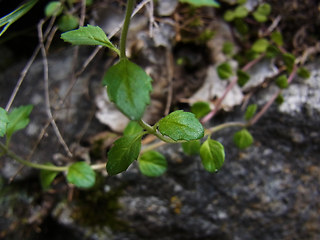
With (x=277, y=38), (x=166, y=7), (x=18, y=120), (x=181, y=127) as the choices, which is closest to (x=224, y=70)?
(x=277, y=38)

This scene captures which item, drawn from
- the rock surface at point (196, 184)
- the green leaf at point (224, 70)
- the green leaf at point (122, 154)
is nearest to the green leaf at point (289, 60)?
the rock surface at point (196, 184)

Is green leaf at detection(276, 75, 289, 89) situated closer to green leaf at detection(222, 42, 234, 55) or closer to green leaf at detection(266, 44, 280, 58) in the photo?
green leaf at detection(266, 44, 280, 58)

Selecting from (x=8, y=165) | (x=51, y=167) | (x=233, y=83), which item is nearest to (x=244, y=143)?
(x=233, y=83)

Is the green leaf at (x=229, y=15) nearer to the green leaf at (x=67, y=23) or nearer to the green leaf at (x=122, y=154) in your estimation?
the green leaf at (x=67, y=23)

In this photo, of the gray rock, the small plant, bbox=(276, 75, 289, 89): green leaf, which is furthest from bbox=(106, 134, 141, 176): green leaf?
the gray rock

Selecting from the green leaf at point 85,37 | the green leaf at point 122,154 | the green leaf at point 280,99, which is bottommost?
the green leaf at point 280,99

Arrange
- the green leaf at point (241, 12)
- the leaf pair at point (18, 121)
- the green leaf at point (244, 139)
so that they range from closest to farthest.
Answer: the leaf pair at point (18, 121) → the green leaf at point (244, 139) → the green leaf at point (241, 12)
